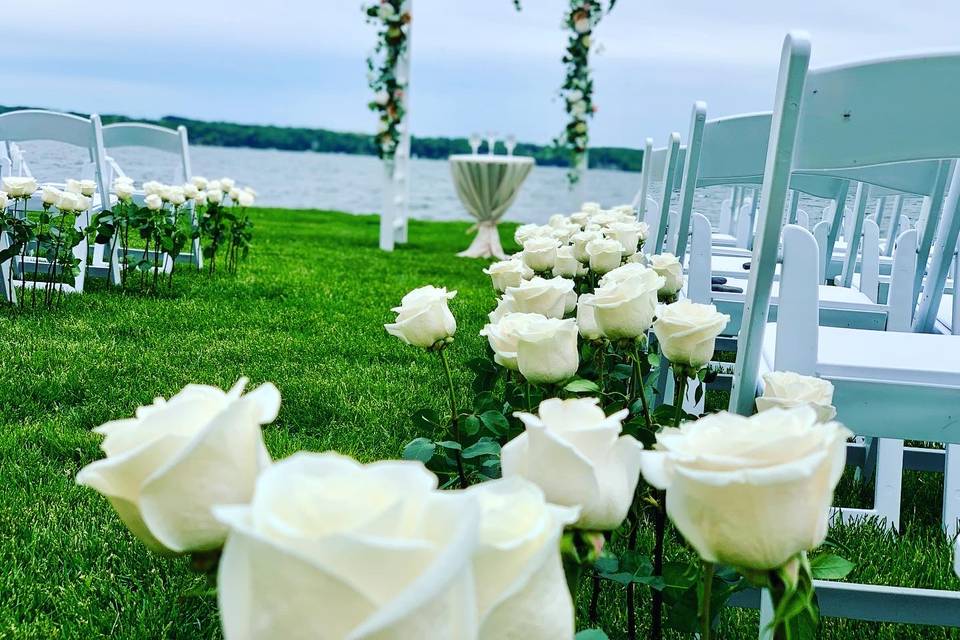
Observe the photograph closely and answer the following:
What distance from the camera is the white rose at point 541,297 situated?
1223mm

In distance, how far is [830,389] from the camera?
87cm

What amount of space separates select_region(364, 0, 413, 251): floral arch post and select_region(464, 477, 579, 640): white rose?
7020 mm

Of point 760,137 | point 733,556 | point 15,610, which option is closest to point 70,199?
point 15,610

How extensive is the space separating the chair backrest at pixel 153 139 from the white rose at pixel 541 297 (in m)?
4.67

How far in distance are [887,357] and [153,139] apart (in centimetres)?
509

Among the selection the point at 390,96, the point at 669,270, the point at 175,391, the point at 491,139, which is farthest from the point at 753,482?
the point at 491,139

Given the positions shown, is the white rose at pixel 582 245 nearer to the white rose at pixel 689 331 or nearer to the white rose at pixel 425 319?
the white rose at pixel 425 319

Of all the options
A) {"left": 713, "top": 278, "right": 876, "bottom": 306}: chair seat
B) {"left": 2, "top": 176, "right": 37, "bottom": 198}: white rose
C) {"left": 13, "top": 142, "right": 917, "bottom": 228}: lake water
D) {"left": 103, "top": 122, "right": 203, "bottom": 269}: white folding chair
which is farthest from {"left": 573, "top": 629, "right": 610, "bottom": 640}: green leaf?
{"left": 103, "top": 122, "right": 203, "bottom": 269}: white folding chair

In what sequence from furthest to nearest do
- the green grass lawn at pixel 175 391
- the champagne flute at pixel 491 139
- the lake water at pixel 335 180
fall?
1. the champagne flute at pixel 491 139
2. the lake water at pixel 335 180
3. the green grass lawn at pixel 175 391

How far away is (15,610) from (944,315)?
2.14 m

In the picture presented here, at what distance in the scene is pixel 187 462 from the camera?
1.26ft

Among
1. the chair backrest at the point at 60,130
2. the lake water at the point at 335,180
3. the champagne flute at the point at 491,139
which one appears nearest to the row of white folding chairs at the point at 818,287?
the lake water at the point at 335,180

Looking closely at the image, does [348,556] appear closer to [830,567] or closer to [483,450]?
[830,567]

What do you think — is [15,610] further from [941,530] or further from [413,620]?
[941,530]
